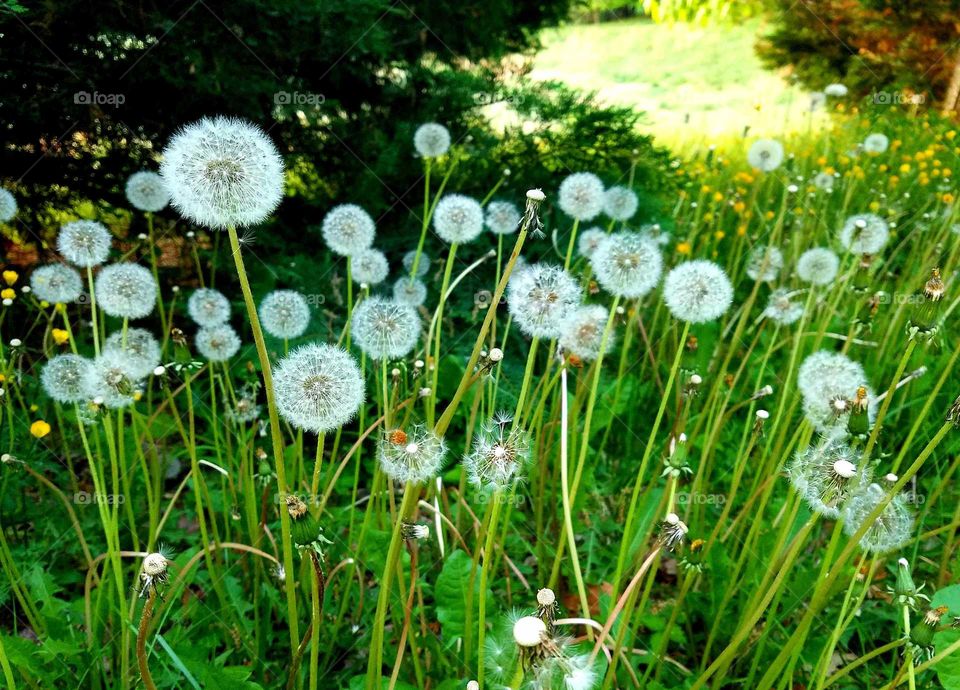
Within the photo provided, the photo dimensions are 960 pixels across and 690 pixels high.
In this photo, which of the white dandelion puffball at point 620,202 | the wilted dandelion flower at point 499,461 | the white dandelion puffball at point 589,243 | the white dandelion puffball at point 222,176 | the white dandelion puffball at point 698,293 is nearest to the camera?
the white dandelion puffball at point 222,176

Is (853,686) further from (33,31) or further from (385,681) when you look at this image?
(33,31)

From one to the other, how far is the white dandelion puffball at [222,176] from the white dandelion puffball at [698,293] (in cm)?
102

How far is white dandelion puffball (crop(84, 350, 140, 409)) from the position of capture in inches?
65.7

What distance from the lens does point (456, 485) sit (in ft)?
9.21

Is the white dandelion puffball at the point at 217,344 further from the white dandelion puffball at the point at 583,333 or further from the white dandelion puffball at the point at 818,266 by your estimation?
the white dandelion puffball at the point at 818,266

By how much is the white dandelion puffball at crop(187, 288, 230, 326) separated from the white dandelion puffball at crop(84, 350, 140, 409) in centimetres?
57

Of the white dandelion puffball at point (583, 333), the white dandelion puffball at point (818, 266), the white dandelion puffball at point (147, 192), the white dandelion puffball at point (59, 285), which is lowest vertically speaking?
the white dandelion puffball at point (59, 285)

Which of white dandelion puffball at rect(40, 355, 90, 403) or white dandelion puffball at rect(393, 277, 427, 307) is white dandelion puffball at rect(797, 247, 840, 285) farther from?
white dandelion puffball at rect(40, 355, 90, 403)

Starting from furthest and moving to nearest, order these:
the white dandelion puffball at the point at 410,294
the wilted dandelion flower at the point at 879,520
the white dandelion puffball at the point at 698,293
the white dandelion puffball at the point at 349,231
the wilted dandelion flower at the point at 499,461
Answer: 1. the white dandelion puffball at the point at 410,294
2. the white dandelion puffball at the point at 349,231
3. the white dandelion puffball at the point at 698,293
4. the wilted dandelion flower at the point at 879,520
5. the wilted dandelion flower at the point at 499,461

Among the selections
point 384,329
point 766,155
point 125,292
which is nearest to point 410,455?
point 384,329

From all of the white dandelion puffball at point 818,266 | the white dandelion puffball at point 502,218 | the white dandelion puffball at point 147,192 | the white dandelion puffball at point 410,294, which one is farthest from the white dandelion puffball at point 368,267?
the white dandelion puffball at point 818,266

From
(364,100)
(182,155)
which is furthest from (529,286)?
(364,100)

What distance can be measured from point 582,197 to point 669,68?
17884mm

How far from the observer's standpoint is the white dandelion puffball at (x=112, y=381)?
5.47 feet
